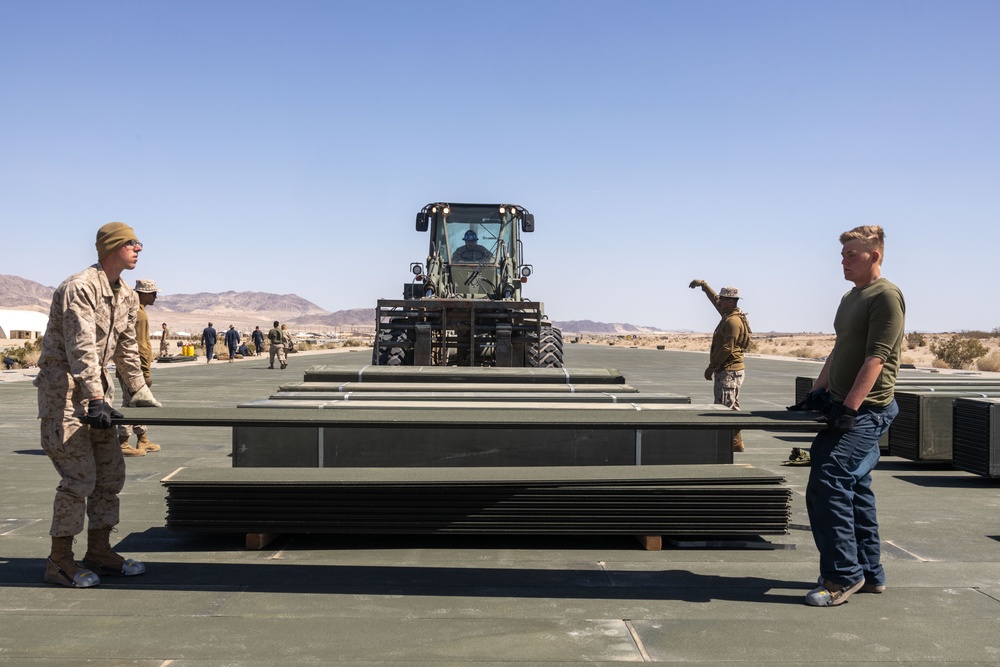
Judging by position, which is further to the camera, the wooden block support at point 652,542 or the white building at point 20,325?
the white building at point 20,325

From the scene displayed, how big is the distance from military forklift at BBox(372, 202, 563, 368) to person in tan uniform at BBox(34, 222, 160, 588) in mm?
10325

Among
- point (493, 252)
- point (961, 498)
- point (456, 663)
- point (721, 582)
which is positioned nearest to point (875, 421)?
point (721, 582)

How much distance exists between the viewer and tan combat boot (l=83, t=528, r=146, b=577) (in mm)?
5496

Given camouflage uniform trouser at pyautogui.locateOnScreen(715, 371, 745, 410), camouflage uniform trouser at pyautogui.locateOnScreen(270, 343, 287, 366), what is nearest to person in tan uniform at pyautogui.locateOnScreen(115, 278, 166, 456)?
camouflage uniform trouser at pyautogui.locateOnScreen(715, 371, 745, 410)

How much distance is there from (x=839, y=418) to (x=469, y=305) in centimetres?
1154

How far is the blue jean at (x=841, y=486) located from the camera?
506 centimetres

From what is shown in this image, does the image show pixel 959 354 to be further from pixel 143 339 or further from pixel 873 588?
pixel 873 588

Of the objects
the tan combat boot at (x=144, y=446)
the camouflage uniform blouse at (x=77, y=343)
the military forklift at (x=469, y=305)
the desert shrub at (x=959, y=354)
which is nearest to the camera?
the camouflage uniform blouse at (x=77, y=343)

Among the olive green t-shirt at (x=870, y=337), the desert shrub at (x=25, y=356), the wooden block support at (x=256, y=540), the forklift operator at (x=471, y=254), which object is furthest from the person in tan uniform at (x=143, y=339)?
the desert shrub at (x=25, y=356)

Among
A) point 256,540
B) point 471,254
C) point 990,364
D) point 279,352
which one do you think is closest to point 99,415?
point 256,540

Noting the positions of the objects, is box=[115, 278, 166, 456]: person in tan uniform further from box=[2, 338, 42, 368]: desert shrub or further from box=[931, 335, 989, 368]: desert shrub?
box=[931, 335, 989, 368]: desert shrub

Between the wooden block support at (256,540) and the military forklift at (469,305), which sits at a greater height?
the military forklift at (469,305)

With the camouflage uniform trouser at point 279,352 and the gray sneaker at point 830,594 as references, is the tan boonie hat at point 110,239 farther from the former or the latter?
the camouflage uniform trouser at point 279,352

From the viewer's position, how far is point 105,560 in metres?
5.49
